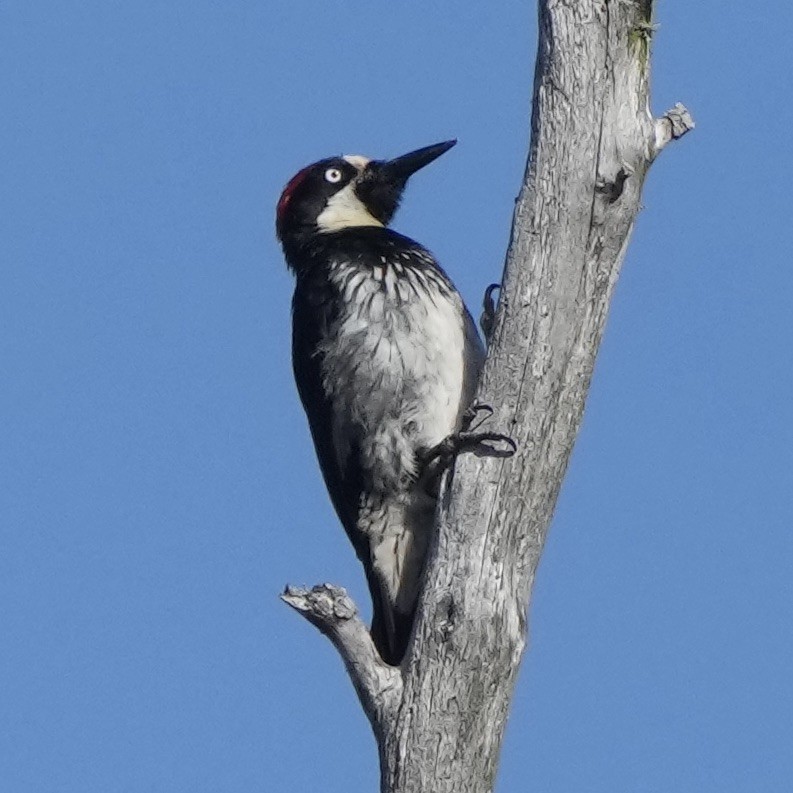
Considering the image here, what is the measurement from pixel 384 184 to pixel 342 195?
0.61 feet

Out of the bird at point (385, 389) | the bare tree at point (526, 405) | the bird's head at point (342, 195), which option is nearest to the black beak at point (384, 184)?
the bird's head at point (342, 195)

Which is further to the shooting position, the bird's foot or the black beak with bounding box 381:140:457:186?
the black beak with bounding box 381:140:457:186

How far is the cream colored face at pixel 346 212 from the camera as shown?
6016mm

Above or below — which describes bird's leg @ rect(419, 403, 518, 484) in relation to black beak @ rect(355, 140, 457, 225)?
below

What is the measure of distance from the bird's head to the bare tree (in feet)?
5.79

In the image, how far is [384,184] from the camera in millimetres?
6109

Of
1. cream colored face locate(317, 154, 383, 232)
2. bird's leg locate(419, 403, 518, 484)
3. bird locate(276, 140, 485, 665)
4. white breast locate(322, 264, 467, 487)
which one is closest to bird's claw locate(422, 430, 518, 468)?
bird's leg locate(419, 403, 518, 484)

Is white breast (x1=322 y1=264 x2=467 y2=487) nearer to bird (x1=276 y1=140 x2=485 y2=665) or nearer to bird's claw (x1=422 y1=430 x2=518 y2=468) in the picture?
bird (x1=276 y1=140 x2=485 y2=665)

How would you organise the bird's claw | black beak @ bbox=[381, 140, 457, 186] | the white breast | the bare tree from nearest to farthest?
the bare tree, the bird's claw, the white breast, black beak @ bbox=[381, 140, 457, 186]

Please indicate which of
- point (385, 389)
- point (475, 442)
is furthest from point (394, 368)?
point (475, 442)

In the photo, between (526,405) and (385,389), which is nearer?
(526,405)

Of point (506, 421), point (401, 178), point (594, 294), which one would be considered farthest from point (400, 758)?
point (401, 178)

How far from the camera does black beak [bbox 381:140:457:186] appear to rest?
19.3ft

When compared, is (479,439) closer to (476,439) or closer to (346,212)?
(476,439)
